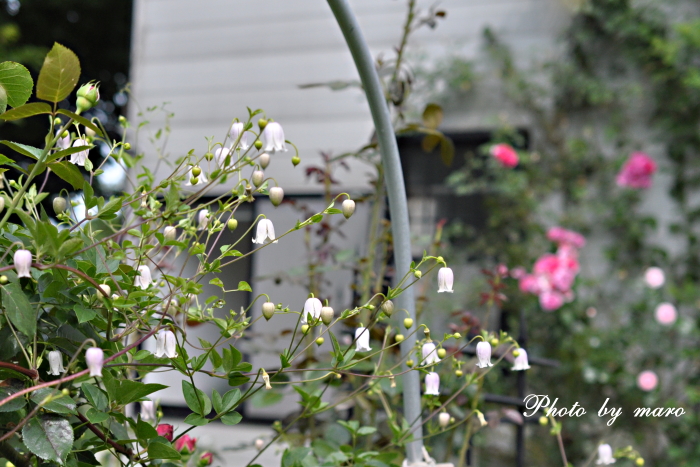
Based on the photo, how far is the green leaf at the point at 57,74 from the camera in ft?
1.59

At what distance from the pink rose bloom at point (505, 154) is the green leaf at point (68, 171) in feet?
6.84

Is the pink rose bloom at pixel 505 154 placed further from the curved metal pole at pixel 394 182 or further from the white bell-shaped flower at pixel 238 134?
the white bell-shaped flower at pixel 238 134

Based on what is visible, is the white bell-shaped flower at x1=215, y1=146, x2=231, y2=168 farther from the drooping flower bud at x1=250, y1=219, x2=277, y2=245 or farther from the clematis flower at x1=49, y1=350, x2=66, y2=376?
the clematis flower at x1=49, y1=350, x2=66, y2=376

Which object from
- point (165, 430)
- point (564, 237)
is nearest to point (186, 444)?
point (165, 430)

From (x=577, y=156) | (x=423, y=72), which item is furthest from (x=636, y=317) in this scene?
(x=423, y=72)

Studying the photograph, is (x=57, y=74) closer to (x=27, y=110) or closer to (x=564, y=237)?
(x=27, y=110)

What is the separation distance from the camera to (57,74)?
491mm

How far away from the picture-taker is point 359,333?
66 centimetres

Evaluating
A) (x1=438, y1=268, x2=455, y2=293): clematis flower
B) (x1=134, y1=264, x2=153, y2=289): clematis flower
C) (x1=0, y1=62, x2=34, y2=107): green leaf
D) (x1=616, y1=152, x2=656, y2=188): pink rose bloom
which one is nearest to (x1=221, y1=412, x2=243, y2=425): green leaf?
(x1=134, y1=264, x2=153, y2=289): clematis flower

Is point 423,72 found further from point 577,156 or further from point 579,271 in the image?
point 579,271

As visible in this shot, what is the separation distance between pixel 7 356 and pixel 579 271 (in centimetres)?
238

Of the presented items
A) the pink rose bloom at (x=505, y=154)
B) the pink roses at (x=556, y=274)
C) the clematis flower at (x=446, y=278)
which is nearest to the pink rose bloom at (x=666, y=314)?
the pink roses at (x=556, y=274)

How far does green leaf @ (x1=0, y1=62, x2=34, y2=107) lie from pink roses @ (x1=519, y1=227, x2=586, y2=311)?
2.15 m

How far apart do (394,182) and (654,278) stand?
200 centimetres
